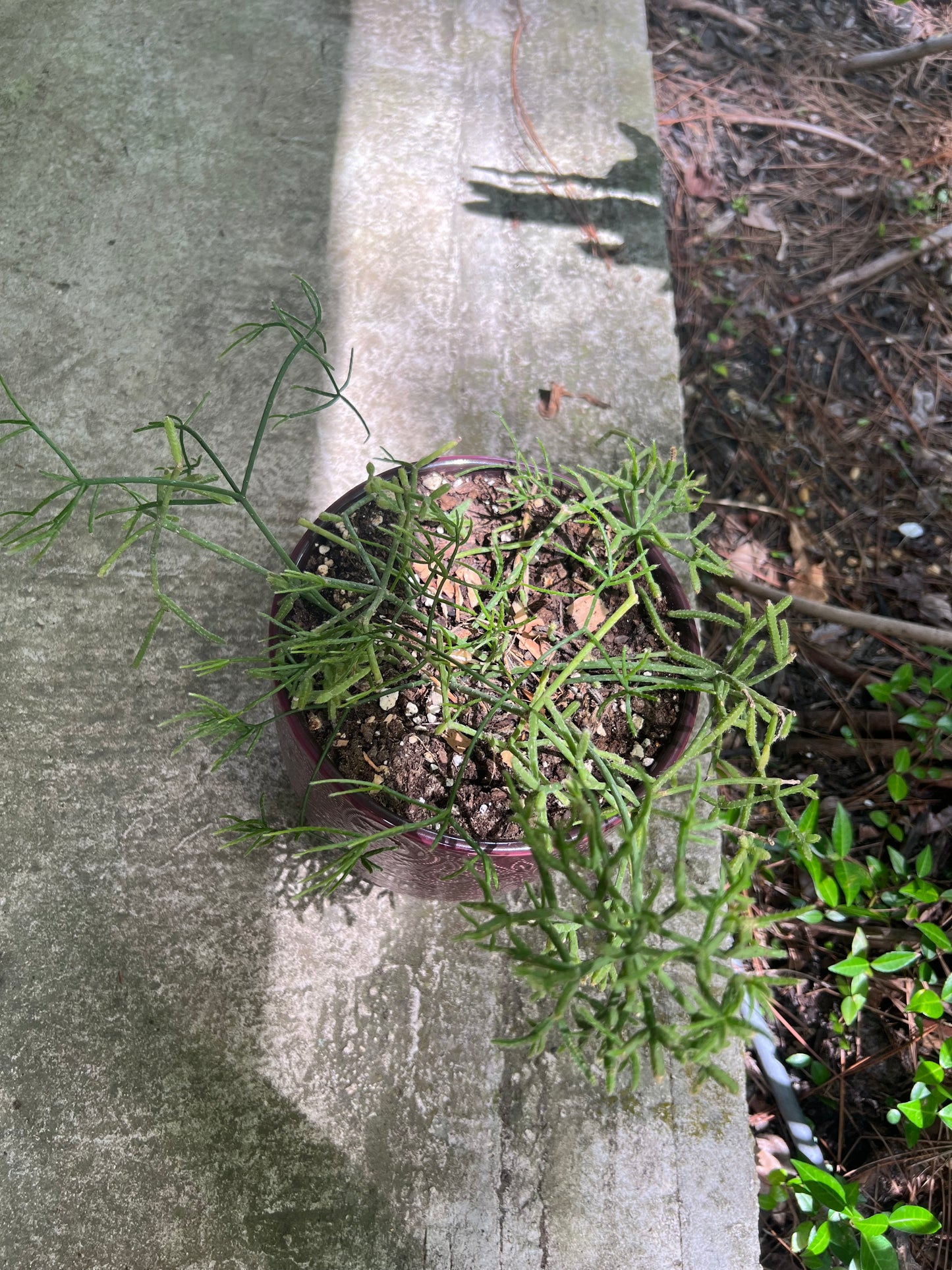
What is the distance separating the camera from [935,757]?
6.81 feet

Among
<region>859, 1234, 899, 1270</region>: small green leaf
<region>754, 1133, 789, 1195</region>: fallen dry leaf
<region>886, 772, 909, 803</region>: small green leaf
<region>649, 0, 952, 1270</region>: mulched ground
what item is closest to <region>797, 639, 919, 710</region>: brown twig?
<region>649, 0, 952, 1270</region>: mulched ground

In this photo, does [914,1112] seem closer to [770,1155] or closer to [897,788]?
[770,1155]

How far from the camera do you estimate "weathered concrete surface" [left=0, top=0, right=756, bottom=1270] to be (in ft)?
Result: 4.63

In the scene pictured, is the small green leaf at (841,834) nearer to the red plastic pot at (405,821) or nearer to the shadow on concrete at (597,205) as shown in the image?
the red plastic pot at (405,821)

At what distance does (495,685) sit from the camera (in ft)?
3.88

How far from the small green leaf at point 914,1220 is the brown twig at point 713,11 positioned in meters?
3.65

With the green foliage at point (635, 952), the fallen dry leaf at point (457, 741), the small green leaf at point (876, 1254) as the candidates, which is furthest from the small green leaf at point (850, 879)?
the green foliage at point (635, 952)

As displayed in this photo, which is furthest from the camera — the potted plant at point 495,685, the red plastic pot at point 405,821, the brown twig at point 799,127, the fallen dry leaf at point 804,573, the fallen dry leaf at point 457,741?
the brown twig at point 799,127

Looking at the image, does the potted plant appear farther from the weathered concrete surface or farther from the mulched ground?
the mulched ground

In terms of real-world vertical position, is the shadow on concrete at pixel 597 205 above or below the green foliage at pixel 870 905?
above

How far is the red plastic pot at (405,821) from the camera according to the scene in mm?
1146

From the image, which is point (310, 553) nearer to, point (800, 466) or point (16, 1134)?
point (16, 1134)

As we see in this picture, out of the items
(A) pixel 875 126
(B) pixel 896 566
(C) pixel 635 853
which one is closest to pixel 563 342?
(B) pixel 896 566

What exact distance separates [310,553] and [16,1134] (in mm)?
1088
